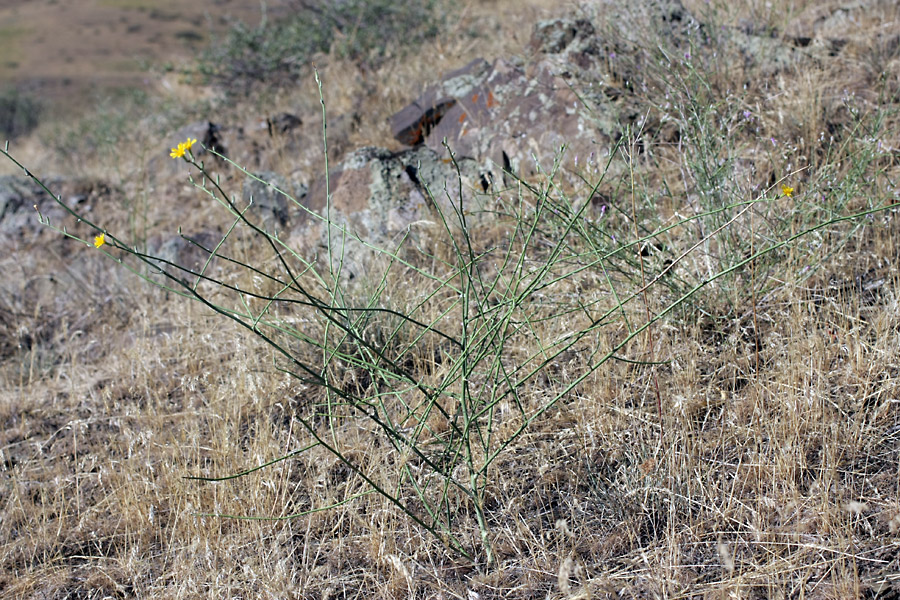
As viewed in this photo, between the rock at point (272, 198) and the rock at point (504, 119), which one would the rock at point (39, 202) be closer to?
the rock at point (272, 198)

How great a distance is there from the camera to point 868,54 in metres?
3.91

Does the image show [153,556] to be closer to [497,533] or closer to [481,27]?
[497,533]

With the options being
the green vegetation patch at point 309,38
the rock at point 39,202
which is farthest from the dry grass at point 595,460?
the green vegetation patch at point 309,38

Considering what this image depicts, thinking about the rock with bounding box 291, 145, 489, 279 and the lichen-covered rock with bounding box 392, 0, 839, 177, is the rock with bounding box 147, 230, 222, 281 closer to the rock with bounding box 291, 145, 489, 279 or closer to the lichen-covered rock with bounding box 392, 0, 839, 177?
the rock with bounding box 291, 145, 489, 279

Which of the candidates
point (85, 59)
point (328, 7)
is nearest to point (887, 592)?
point (328, 7)

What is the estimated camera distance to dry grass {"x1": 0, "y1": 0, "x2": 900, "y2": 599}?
6.19 feet

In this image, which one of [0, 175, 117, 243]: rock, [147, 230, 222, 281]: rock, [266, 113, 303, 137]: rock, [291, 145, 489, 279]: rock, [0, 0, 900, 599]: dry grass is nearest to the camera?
[0, 0, 900, 599]: dry grass

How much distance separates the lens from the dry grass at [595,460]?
6.19 ft

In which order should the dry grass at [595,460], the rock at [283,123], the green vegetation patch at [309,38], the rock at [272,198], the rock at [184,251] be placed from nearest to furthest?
the dry grass at [595,460], the rock at [184,251], the rock at [272,198], the rock at [283,123], the green vegetation patch at [309,38]

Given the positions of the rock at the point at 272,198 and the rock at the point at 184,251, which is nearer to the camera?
the rock at the point at 184,251

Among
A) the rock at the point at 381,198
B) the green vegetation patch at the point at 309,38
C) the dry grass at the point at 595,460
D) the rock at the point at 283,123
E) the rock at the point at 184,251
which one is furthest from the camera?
the green vegetation patch at the point at 309,38

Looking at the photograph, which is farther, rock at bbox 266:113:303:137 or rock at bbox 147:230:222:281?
rock at bbox 266:113:303:137

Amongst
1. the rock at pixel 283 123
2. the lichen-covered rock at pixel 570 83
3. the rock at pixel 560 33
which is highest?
the rock at pixel 560 33

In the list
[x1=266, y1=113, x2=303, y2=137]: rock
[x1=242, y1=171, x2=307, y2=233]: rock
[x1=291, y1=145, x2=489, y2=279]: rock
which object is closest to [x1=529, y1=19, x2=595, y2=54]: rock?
[x1=291, y1=145, x2=489, y2=279]: rock
